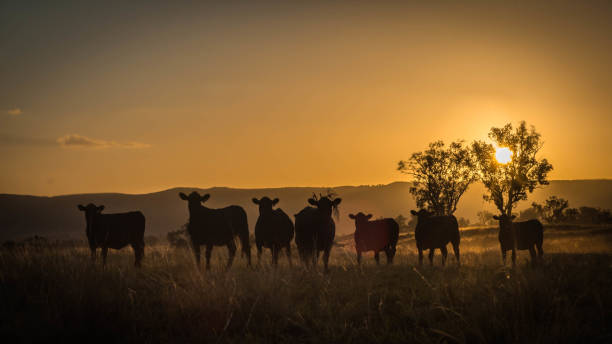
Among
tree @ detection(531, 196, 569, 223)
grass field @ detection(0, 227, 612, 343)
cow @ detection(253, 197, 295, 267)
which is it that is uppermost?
cow @ detection(253, 197, 295, 267)

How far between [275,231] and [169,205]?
15496cm

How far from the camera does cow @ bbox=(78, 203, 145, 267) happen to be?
12.8m

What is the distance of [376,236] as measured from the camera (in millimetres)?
15336

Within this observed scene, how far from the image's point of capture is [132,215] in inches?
534

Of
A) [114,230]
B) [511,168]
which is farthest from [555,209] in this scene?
[114,230]

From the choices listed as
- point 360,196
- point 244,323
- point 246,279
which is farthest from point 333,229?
point 360,196

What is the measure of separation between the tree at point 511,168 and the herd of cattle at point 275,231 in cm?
3086

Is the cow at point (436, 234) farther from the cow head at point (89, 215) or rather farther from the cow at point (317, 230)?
the cow head at point (89, 215)

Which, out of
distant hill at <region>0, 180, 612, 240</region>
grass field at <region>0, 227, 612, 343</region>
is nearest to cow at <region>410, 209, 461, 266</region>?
grass field at <region>0, 227, 612, 343</region>

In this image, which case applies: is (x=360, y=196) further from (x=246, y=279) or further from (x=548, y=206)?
(x=246, y=279)

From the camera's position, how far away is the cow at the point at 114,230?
504 inches

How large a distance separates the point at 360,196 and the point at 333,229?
172 metres

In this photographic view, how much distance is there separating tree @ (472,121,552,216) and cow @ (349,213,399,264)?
106 feet

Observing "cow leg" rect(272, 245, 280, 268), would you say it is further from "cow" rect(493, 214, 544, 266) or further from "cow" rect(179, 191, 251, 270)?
"cow" rect(493, 214, 544, 266)
